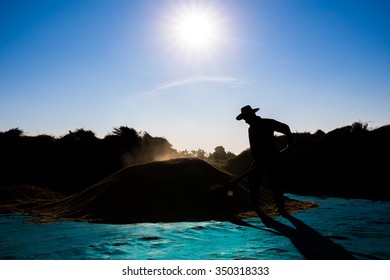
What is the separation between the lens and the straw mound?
4672 millimetres

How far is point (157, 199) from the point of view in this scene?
5184mm

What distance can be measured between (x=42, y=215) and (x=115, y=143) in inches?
400

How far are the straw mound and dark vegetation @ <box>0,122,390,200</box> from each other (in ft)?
17.7

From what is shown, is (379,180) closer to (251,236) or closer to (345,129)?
(345,129)

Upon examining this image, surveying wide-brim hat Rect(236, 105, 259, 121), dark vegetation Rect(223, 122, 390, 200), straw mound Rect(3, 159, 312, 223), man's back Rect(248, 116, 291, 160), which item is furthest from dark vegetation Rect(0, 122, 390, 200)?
wide-brim hat Rect(236, 105, 259, 121)

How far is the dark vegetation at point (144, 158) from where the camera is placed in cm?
1100

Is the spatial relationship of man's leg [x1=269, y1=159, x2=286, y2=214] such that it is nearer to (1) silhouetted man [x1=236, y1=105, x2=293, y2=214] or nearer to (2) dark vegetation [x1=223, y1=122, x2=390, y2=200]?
(1) silhouetted man [x1=236, y1=105, x2=293, y2=214]

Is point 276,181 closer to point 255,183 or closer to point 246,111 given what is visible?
point 255,183

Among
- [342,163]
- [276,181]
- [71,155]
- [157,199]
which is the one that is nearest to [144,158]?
[71,155]

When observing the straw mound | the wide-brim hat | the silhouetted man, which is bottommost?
the straw mound

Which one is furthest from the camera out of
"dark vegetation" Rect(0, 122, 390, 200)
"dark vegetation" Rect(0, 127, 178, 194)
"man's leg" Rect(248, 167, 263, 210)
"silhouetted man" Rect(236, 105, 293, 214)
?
"dark vegetation" Rect(0, 127, 178, 194)

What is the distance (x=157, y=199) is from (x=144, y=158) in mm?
9957

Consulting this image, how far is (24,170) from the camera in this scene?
12.6 meters

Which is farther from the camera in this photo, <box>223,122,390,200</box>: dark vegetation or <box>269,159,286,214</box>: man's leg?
<box>223,122,390,200</box>: dark vegetation
